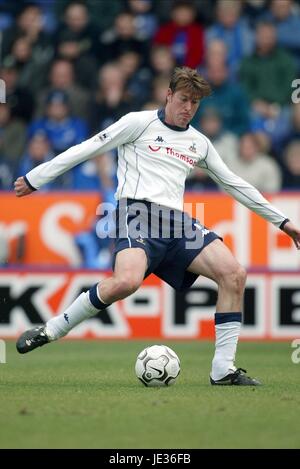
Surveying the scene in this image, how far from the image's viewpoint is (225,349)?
326 inches

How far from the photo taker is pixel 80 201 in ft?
46.5

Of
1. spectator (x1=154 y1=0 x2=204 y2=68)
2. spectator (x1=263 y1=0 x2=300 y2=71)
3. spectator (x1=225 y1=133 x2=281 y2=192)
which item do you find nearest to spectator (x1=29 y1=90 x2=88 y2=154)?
spectator (x1=154 y1=0 x2=204 y2=68)

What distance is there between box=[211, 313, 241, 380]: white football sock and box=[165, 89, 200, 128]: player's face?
4.91ft

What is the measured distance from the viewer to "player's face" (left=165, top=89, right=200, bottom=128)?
27.3 ft

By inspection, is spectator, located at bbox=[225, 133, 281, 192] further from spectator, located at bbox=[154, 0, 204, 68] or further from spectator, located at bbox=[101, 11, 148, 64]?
spectator, located at bbox=[101, 11, 148, 64]

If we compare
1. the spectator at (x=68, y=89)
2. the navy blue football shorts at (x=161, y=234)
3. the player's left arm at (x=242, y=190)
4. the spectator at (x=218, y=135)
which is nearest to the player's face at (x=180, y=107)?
the player's left arm at (x=242, y=190)

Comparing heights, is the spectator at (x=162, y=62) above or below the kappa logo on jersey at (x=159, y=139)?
above

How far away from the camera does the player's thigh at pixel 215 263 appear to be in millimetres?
8242

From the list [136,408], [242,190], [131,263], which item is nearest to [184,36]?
[242,190]

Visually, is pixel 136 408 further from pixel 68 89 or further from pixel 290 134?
pixel 68 89

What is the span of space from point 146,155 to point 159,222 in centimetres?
50

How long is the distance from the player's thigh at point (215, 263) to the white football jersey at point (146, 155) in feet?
1.35

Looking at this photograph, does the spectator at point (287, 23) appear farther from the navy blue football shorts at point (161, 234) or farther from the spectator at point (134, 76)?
the navy blue football shorts at point (161, 234)

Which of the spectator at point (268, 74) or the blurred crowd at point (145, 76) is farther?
the spectator at point (268, 74)
